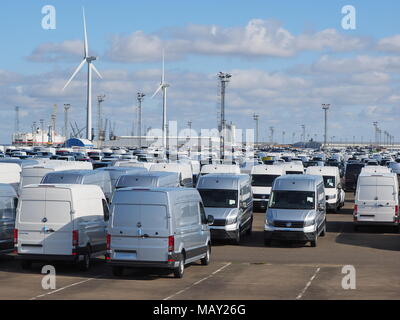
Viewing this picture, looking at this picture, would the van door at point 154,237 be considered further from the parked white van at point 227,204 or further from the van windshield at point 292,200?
the van windshield at point 292,200

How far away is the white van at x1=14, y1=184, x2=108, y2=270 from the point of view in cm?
2253

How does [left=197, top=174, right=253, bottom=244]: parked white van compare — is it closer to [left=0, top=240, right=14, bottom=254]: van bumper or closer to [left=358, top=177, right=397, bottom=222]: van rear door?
[left=358, top=177, right=397, bottom=222]: van rear door

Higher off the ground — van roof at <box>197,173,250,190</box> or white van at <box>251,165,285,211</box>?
van roof at <box>197,173,250,190</box>

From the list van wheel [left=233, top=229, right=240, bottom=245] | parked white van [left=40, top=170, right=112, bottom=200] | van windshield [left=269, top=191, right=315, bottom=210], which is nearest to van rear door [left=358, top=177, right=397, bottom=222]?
van windshield [left=269, top=191, right=315, bottom=210]

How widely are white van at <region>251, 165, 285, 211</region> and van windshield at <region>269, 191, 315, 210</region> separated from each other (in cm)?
1263

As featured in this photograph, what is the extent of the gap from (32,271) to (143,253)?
3554 millimetres

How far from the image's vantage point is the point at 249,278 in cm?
2220

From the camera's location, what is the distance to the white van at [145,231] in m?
21.2

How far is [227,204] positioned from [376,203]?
24.2 ft

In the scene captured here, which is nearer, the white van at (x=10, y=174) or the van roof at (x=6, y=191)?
the van roof at (x=6, y=191)

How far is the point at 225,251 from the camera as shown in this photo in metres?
28.5

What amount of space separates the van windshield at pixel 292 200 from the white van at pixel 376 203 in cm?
475

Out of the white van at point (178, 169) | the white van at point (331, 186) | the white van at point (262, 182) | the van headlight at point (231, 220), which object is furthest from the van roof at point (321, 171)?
the van headlight at point (231, 220)
